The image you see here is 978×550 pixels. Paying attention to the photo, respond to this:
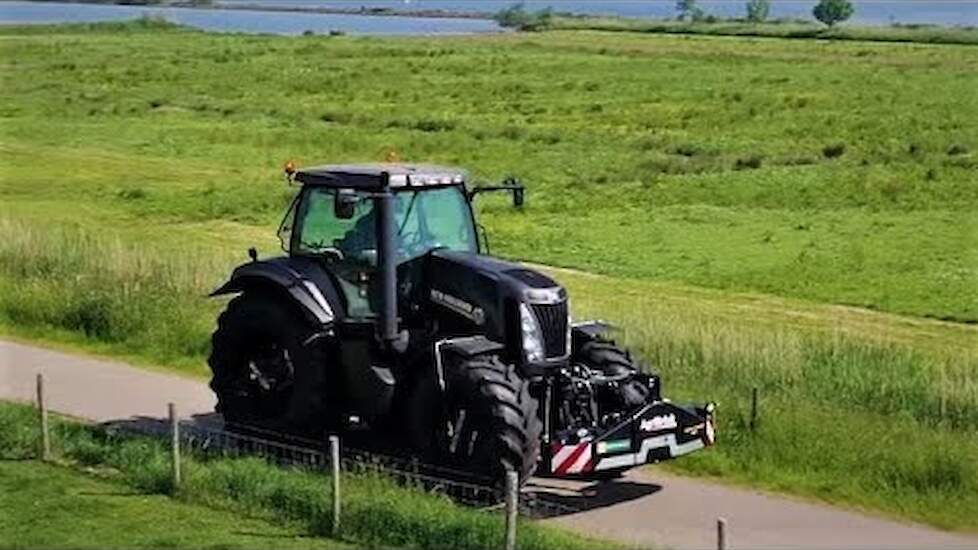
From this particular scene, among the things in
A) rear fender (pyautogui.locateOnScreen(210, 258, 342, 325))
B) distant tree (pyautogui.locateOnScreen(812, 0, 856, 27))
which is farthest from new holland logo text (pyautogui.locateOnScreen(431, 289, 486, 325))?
distant tree (pyautogui.locateOnScreen(812, 0, 856, 27))

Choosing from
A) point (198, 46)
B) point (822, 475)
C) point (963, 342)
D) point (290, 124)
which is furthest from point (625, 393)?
point (198, 46)

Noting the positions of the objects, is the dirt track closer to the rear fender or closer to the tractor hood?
the tractor hood

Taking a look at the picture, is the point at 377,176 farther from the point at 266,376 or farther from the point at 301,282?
the point at 266,376

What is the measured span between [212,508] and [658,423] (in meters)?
3.70

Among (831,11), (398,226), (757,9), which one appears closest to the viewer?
(398,226)

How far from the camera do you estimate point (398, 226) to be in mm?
14922

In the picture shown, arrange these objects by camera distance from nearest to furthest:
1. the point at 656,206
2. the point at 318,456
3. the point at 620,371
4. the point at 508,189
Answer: the point at 620,371 → the point at 318,456 → the point at 508,189 → the point at 656,206

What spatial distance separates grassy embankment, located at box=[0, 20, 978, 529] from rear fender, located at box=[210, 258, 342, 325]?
358cm

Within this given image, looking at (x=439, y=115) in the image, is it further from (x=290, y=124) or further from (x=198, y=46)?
(x=198, y=46)

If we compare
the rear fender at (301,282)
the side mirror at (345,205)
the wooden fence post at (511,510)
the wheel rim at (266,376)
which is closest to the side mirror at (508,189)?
the side mirror at (345,205)

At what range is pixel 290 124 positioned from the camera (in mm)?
58125

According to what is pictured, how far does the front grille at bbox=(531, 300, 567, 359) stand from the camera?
46.4 ft

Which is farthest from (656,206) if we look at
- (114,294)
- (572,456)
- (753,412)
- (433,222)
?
(572,456)

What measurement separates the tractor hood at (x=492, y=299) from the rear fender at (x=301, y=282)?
0.91m
